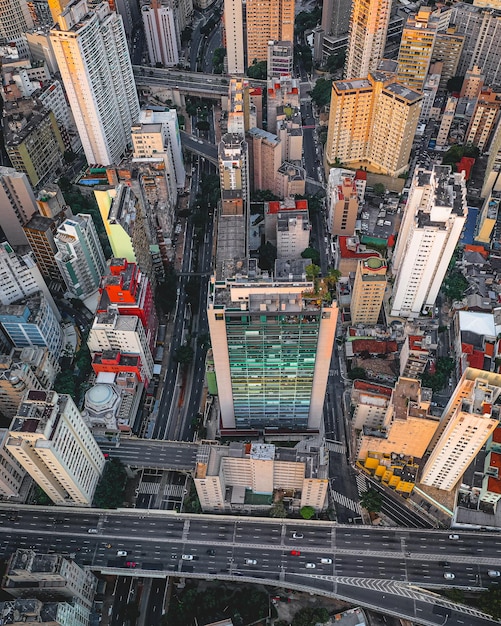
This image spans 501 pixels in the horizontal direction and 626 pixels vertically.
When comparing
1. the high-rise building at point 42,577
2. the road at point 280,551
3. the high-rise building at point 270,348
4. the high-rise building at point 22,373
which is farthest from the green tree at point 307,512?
the high-rise building at point 22,373

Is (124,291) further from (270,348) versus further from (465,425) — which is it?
(465,425)

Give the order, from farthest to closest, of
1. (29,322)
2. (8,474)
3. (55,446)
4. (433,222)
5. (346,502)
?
(29,322), (433,222), (346,502), (8,474), (55,446)

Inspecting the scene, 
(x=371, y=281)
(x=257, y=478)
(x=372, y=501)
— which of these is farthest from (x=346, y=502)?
(x=371, y=281)

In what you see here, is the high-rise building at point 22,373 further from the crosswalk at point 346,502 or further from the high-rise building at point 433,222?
the high-rise building at point 433,222

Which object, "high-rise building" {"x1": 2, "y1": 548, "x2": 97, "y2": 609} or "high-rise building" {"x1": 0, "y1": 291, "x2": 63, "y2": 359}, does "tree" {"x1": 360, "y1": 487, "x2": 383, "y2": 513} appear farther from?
"high-rise building" {"x1": 0, "y1": 291, "x2": 63, "y2": 359}

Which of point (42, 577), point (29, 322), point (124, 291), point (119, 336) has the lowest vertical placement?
point (42, 577)

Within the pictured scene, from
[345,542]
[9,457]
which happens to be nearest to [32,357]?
[9,457]

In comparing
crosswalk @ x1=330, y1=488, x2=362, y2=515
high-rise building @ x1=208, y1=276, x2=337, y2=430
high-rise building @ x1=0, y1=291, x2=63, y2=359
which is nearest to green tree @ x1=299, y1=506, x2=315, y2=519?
crosswalk @ x1=330, y1=488, x2=362, y2=515
